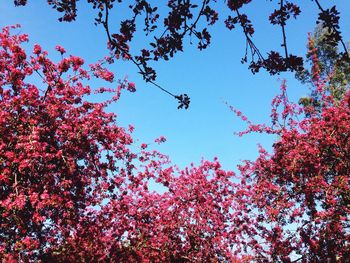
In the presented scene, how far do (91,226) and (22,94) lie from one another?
5945 mm

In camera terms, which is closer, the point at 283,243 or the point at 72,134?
the point at 72,134

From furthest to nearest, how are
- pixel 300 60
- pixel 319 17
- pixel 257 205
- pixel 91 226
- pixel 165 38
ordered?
pixel 257 205 → pixel 91 226 → pixel 165 38 → pixel 300 60 → pixel 319 17

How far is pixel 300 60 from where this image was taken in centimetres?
416

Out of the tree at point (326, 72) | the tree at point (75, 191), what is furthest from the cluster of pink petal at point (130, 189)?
the tree at point (326, 72)

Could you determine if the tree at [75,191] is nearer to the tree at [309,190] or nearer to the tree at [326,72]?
the tree at [309,190]

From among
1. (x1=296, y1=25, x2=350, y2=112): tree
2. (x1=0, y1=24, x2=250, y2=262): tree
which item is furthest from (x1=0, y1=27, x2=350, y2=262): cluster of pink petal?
(x1=296, y1=25, x2=350, y2=112): tree

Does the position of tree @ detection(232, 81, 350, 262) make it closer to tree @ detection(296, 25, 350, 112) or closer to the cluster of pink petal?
the cluster of pink petal

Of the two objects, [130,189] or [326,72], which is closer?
[130,189]

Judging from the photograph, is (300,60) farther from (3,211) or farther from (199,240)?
(199,240)

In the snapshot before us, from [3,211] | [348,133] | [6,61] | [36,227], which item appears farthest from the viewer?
[348,133]

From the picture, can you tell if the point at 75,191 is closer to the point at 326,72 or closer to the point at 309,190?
the point at 309,190

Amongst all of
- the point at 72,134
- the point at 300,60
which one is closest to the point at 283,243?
the point at 72,134

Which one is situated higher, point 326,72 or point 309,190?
point 326,72

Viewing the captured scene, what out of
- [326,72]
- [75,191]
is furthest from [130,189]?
[326,72]
